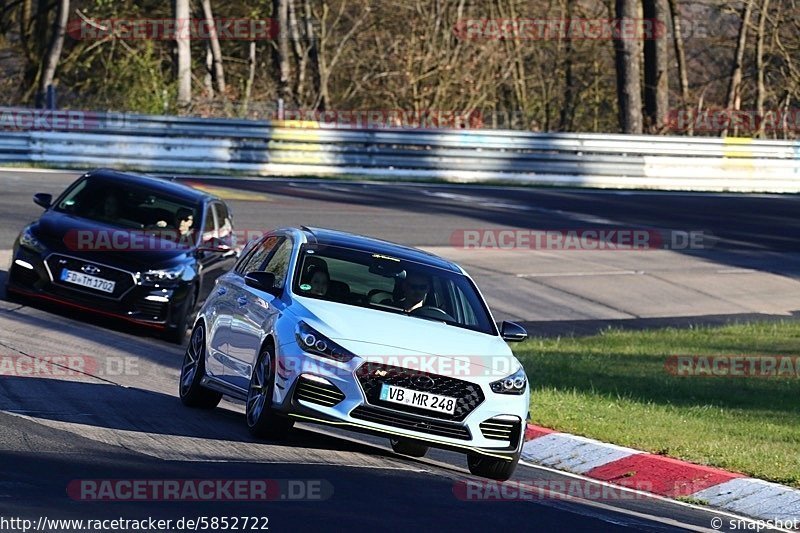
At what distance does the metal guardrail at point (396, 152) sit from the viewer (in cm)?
3044

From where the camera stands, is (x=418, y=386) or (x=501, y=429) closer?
(x=418, y=386)

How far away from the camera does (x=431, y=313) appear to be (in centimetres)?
1042

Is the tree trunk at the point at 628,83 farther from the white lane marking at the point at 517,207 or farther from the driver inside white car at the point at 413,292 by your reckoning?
the driver inside white car at the point at 413,292

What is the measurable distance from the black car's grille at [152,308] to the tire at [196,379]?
3.74 metres

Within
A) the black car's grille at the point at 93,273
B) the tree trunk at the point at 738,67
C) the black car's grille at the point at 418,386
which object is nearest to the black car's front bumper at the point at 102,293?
the black car's grille at the point at 93,273

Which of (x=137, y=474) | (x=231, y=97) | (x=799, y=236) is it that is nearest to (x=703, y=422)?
(x=137, y=474)

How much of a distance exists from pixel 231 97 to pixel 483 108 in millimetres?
8277

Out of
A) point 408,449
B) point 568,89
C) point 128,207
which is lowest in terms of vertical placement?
point 408,449

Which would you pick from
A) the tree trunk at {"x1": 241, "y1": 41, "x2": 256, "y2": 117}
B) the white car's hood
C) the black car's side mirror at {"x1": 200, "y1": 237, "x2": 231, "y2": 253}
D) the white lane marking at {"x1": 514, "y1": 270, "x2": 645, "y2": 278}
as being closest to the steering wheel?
the white car's hood

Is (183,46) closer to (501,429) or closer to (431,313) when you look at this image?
(431,313)

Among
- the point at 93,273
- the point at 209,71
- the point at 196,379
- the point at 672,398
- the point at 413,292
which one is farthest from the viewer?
the point at 209,71

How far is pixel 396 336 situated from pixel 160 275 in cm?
635

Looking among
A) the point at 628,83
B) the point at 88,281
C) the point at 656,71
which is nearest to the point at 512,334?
the point at 88,281

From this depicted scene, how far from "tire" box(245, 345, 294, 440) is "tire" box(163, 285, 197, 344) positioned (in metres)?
5.66
